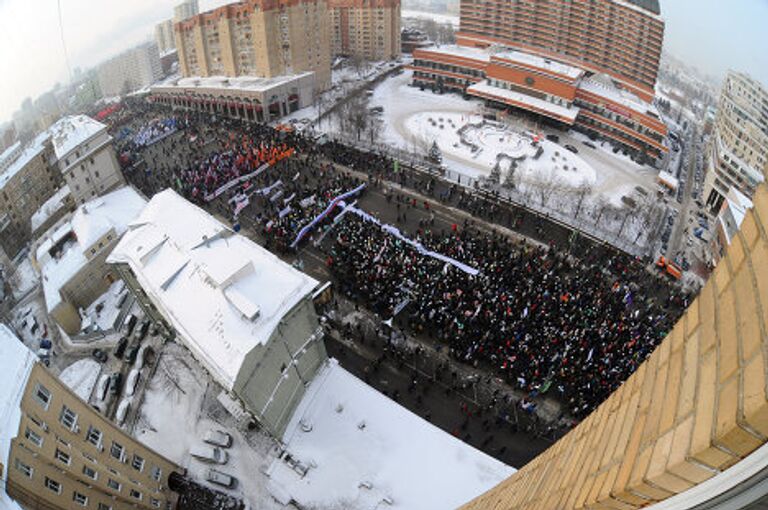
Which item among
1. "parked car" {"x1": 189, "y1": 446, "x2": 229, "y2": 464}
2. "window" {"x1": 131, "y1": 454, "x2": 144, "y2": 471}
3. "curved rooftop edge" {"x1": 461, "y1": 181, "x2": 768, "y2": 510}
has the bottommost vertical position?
"parked car" {"x1": 189, "y1": 446, "x2": 229, "y2": 464}

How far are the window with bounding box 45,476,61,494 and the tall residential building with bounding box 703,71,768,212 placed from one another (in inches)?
1738

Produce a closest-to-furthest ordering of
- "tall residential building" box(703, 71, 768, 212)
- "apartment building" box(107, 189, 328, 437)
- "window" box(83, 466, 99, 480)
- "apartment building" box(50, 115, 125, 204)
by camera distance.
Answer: "window" box(83, 466, 99, 480) < "apartment building" box(107, 189, 328, 437) < "apartment building" box(50, 115, 125, 204) < "tall residential building" box(703, 71, 768, 212)

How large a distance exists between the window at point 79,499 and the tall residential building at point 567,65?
4833cm

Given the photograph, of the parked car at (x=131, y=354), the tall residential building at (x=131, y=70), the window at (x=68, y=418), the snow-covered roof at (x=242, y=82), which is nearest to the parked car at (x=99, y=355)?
the parked car at (x=131, y=354)

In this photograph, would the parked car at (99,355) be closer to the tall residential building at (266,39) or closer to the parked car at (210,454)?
→ the parked car at (210,454)

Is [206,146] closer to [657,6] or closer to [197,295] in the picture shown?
[197,295]

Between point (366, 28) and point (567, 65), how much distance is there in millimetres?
31700

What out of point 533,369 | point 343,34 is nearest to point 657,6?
point 343,34

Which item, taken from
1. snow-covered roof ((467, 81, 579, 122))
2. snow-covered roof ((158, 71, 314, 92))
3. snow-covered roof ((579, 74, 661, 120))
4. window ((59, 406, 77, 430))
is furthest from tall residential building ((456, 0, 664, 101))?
window ((59, 406, 77, 430))

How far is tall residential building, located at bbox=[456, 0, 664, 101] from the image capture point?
5316 centimetres

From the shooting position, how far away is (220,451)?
18.9m

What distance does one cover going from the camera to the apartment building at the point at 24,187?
35594 mm

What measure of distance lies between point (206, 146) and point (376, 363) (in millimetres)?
32250

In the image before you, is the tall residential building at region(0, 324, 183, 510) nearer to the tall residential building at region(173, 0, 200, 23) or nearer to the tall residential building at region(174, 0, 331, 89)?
the tall residential building at region(174, 0, 331, 89)
